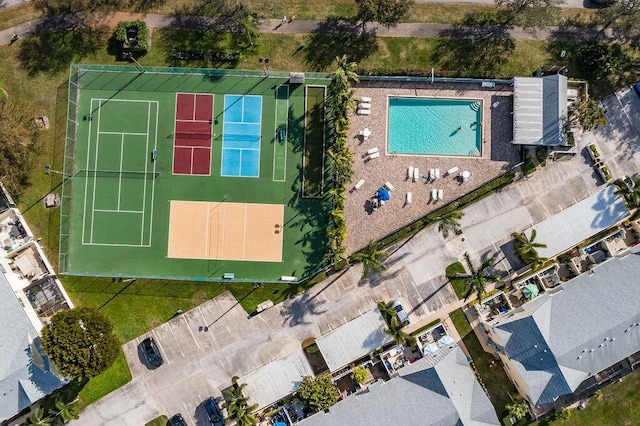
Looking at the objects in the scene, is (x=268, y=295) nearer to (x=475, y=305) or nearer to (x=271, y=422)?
(x=271, y=422)

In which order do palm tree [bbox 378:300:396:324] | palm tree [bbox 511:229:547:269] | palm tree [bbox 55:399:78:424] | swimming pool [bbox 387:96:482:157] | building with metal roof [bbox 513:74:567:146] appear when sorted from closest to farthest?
palm tree [bbox 55:399:78:424] < palm tree [bbox 511:229:547:269] < palm tree [bbox 378:300:396:324] < building with metal roof [bbox 513:74:567:146] < swimming pool [bbox 387:96:482:157]

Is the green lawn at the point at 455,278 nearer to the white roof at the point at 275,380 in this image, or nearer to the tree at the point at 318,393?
the tree at the point at 318,393

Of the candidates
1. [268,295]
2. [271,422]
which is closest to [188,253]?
[268,295]

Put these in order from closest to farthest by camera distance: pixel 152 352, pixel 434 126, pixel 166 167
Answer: pixel 152 352 < pixel 166 167 < pixel 434 126

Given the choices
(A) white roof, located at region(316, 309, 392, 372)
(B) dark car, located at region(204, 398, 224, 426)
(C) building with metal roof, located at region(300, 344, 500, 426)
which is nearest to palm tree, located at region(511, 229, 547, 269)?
(C) building with metal roof, located at region(300, 344, 500, 426)

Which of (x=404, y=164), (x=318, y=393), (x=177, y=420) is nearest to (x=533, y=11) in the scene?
(x=404, y=164)

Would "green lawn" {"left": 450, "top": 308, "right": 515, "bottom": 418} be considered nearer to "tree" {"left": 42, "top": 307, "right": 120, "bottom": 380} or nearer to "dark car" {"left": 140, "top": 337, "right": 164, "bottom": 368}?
"dark car" {"left": 140, "top": 337, "right": 164, "bottom": 368}

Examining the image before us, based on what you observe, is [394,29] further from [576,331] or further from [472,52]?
[576,331]
